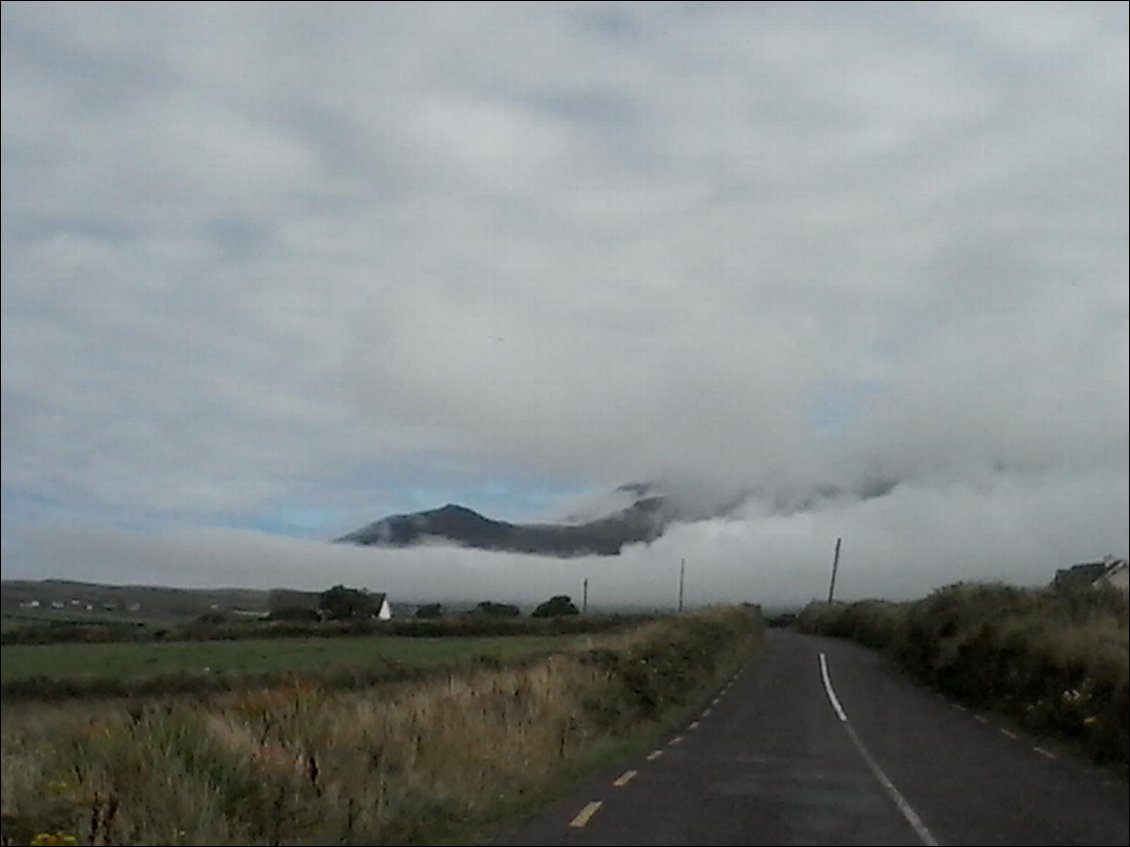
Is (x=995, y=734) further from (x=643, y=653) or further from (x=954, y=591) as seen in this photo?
(x=954, y=591)

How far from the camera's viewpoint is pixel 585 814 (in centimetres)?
1291

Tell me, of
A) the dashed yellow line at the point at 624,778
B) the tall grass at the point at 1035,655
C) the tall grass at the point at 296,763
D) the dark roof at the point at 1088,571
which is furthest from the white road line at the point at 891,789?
the dark roof at the point at 1088,571

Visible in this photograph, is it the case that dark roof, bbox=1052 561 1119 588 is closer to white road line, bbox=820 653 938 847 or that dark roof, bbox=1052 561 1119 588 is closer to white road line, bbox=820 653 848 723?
white road line, bbox=820 653 848 723

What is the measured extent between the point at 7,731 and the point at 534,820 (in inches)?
331

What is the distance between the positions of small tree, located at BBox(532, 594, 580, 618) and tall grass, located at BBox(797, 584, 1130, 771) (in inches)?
1981

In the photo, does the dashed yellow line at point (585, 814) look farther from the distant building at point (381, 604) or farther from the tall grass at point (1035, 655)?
the distant building at point (381, 604)

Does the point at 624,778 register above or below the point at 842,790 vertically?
below

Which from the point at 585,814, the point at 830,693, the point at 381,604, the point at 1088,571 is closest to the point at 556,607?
Result: the point at 381,604

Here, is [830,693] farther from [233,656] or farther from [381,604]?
[381,604]

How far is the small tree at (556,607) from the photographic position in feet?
336

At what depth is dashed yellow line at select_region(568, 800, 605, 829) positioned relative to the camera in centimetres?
1221

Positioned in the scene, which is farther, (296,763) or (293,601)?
(293,601)

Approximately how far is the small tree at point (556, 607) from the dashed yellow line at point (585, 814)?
282 ft

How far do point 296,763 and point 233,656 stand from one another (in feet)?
108
